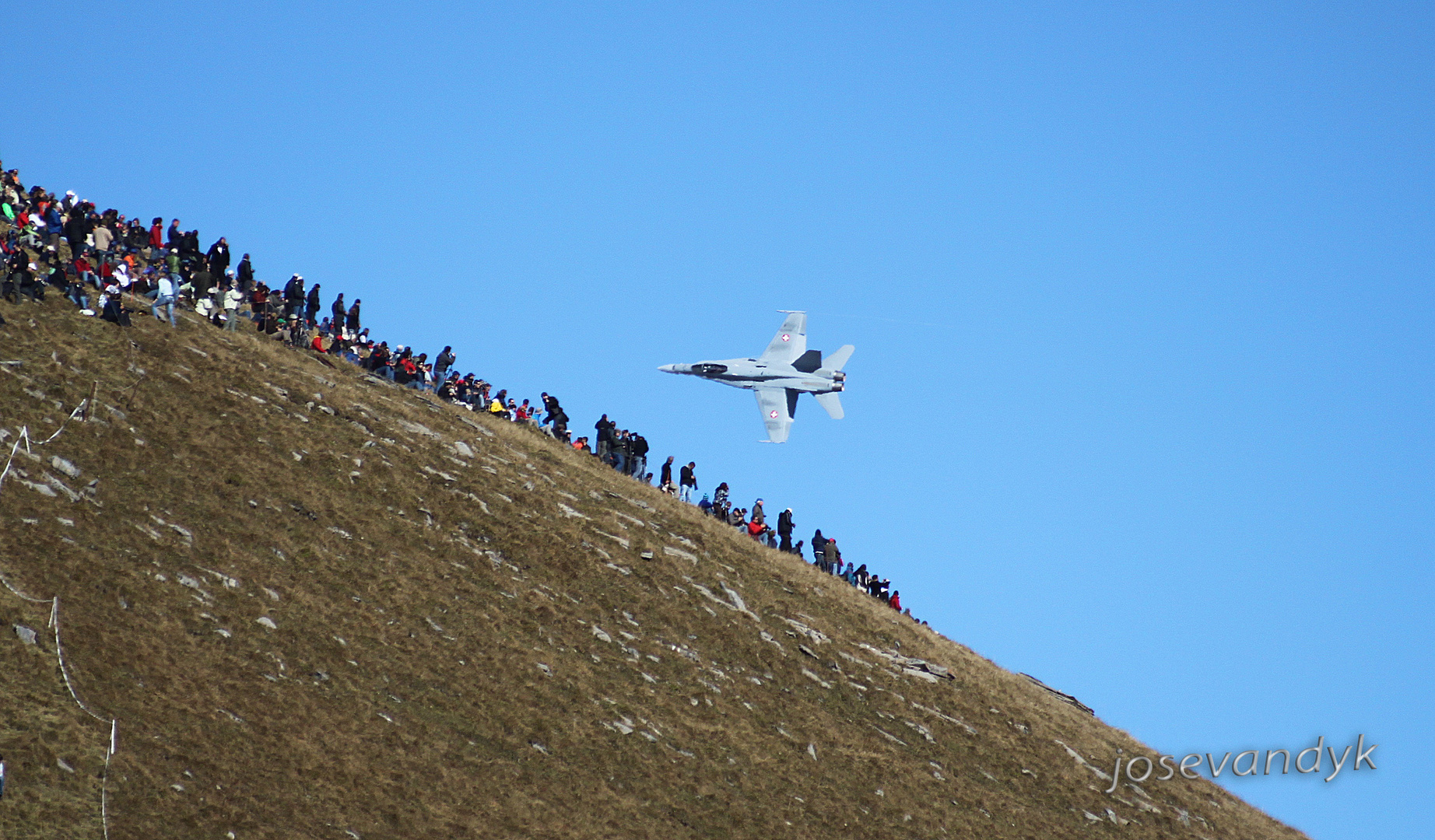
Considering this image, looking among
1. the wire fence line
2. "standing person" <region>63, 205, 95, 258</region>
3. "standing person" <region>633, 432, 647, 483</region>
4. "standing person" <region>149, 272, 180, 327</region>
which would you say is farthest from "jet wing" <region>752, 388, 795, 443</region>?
the wire fence line

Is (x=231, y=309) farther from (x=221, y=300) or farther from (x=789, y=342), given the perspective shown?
(x=789, y=342)

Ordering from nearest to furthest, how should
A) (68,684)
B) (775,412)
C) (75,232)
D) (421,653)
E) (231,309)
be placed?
(68,684), (421,653), (75,232), (231,309), (775,412)

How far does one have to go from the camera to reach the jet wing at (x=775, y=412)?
67375mm

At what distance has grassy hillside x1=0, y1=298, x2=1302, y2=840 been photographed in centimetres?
2897

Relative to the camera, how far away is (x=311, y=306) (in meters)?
53.5

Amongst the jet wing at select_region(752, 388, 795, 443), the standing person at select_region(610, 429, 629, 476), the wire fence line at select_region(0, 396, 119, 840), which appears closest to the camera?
the wire fence line at select_region(0, 396, 119, 840)

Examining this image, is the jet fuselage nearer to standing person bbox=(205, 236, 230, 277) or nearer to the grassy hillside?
the grassy hillside

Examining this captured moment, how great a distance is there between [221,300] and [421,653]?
20644 millimetres

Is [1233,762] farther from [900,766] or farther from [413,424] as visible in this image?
[413,424]

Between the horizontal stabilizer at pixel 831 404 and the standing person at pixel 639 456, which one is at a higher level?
the horizontal stabilizer at pixel 831 404

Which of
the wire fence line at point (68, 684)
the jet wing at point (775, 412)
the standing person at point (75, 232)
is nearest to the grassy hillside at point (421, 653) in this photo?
the wire fence line at point (68, 684)

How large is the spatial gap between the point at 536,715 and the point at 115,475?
1260cm

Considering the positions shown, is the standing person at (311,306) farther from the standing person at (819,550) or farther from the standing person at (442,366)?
the standing person at (819,550)

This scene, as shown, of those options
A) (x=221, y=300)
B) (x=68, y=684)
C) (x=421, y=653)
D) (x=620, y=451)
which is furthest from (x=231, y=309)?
(x=68, y=684)
